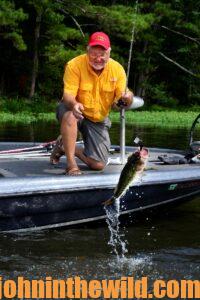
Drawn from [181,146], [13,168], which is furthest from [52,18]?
[13,168]

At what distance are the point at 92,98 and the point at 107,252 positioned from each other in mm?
1470

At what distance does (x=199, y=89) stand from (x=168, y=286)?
27.1 m

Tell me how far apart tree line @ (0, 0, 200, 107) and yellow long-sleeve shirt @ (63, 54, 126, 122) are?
15.5 meters

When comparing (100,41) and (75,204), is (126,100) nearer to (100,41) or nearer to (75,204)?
(100,41)

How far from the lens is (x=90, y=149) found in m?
5.70

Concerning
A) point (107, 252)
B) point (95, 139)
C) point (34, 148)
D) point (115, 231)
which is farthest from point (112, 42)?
point (107, 252)

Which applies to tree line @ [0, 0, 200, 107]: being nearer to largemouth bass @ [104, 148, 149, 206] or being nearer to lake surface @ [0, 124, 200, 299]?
lake surface @ [0, 124, 200, 299]

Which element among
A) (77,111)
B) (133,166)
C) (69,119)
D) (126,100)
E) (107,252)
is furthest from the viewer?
(126,100)

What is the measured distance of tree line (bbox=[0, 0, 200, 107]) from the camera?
22.9 metres

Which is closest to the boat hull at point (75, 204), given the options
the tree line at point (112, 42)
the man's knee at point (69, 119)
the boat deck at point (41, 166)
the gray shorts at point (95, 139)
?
the boat deck at point (41, 166)

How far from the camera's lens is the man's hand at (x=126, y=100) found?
5.49m

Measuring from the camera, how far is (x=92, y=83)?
5.54m

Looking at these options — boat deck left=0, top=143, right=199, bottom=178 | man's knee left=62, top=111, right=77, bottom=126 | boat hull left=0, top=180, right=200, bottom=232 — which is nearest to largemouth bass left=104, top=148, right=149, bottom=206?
boat hull left=0, top=180, right=200, bottom=232

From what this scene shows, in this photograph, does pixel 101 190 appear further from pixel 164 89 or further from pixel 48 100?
pixel 164 89
